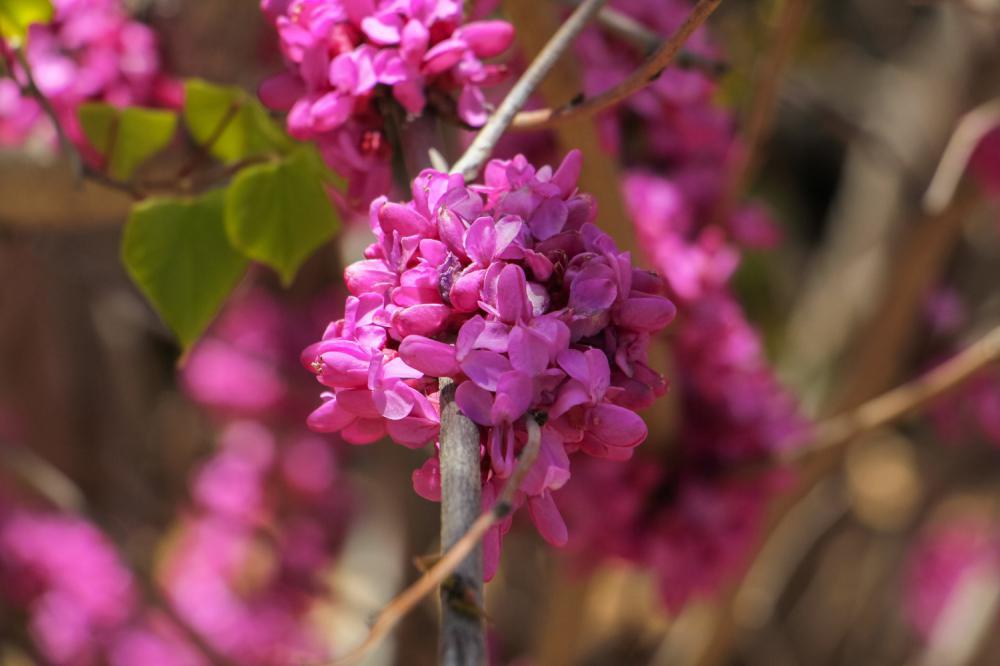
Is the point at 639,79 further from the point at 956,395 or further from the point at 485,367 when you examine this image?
the point at 956,395

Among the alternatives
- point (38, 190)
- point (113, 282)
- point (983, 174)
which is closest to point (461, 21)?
point (38, 190)

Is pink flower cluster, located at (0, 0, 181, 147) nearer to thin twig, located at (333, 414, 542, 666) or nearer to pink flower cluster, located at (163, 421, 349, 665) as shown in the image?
thin twig, located at (333, 414, 542, 666)

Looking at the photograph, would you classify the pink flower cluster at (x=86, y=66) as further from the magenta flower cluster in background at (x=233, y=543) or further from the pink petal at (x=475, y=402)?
the magenta flower cluster in background at (x=233, y=543)

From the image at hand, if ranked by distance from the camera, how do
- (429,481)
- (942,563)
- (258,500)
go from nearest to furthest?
(429,481)
(258,500)
(942,563)

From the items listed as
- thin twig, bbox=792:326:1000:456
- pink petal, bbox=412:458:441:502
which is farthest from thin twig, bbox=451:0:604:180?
thin twig, bbox=792:326:1000:456

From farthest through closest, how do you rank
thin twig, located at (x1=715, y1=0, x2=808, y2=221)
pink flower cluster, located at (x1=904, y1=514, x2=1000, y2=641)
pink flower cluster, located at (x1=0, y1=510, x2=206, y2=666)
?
pink flower cluster, located at (x1=904, y1=514, x2=1000, y2=641), pink flower cluster, located at (x1=0, y1=510, x2=206, y2=666), thin twig, located at (x1=715, y1=0, x2=808, y2=221)

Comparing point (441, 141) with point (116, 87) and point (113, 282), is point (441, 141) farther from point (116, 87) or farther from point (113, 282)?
point (113, 282)

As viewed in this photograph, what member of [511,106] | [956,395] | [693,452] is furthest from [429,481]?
[956,395]
